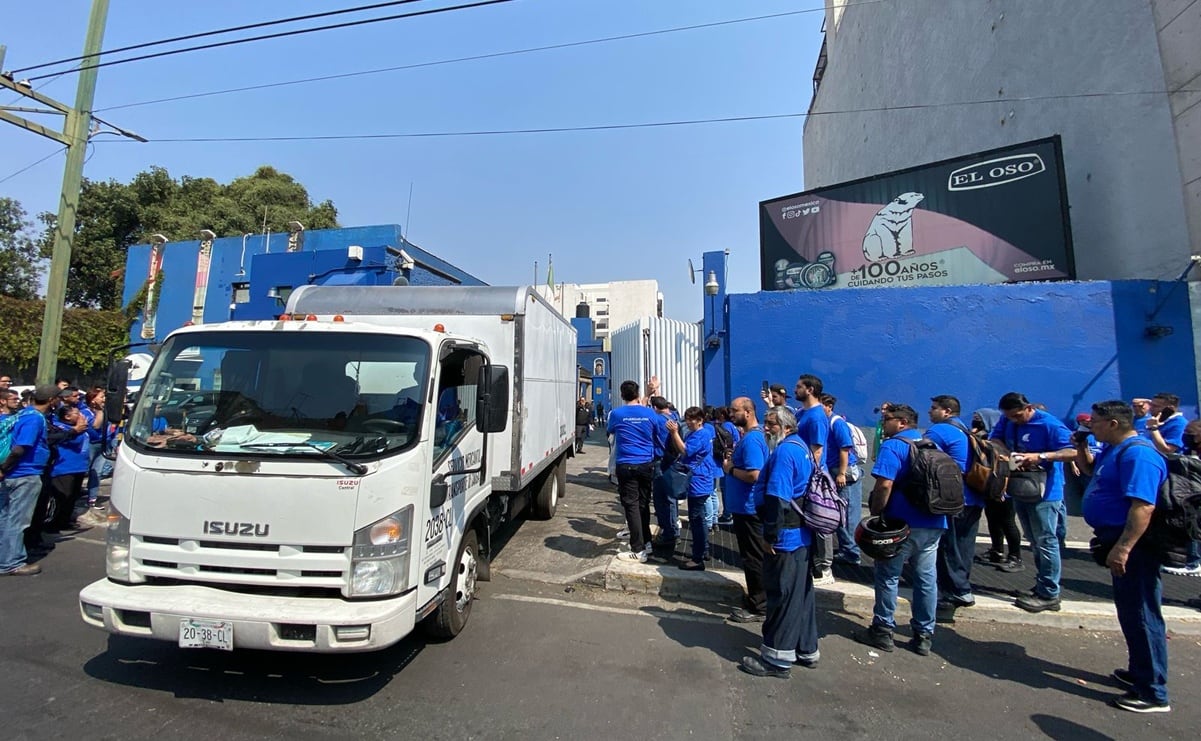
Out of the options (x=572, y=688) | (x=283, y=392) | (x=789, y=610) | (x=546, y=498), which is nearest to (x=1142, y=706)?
(x=789, y=610)

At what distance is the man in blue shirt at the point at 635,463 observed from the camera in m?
6.00

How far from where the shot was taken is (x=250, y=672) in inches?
141

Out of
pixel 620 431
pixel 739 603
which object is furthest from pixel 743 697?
pixel 620 431

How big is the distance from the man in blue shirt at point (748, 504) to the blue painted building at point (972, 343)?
16.7 feet

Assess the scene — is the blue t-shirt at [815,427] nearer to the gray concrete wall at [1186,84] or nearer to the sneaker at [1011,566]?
the sneaker at [1011,566]

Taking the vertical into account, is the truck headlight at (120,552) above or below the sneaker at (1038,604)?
above

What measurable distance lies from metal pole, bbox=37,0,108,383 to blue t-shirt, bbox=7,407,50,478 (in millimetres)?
4501

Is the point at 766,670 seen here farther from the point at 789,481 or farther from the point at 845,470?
the point at 845,470

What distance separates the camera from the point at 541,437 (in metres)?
6.69

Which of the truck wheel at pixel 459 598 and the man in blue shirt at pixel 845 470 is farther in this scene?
the man in blue shirt at pixel 845 470

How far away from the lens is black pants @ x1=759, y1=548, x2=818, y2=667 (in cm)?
379

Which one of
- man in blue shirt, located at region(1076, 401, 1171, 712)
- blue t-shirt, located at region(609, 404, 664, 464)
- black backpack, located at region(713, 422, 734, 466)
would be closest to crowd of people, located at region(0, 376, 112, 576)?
blue t-shirt, located at region(609, 404, 664, 464)

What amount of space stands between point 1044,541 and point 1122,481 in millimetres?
1783

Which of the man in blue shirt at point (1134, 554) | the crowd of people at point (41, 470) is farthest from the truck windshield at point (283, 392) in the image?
the man in blue shirt at point (1134, 554)
